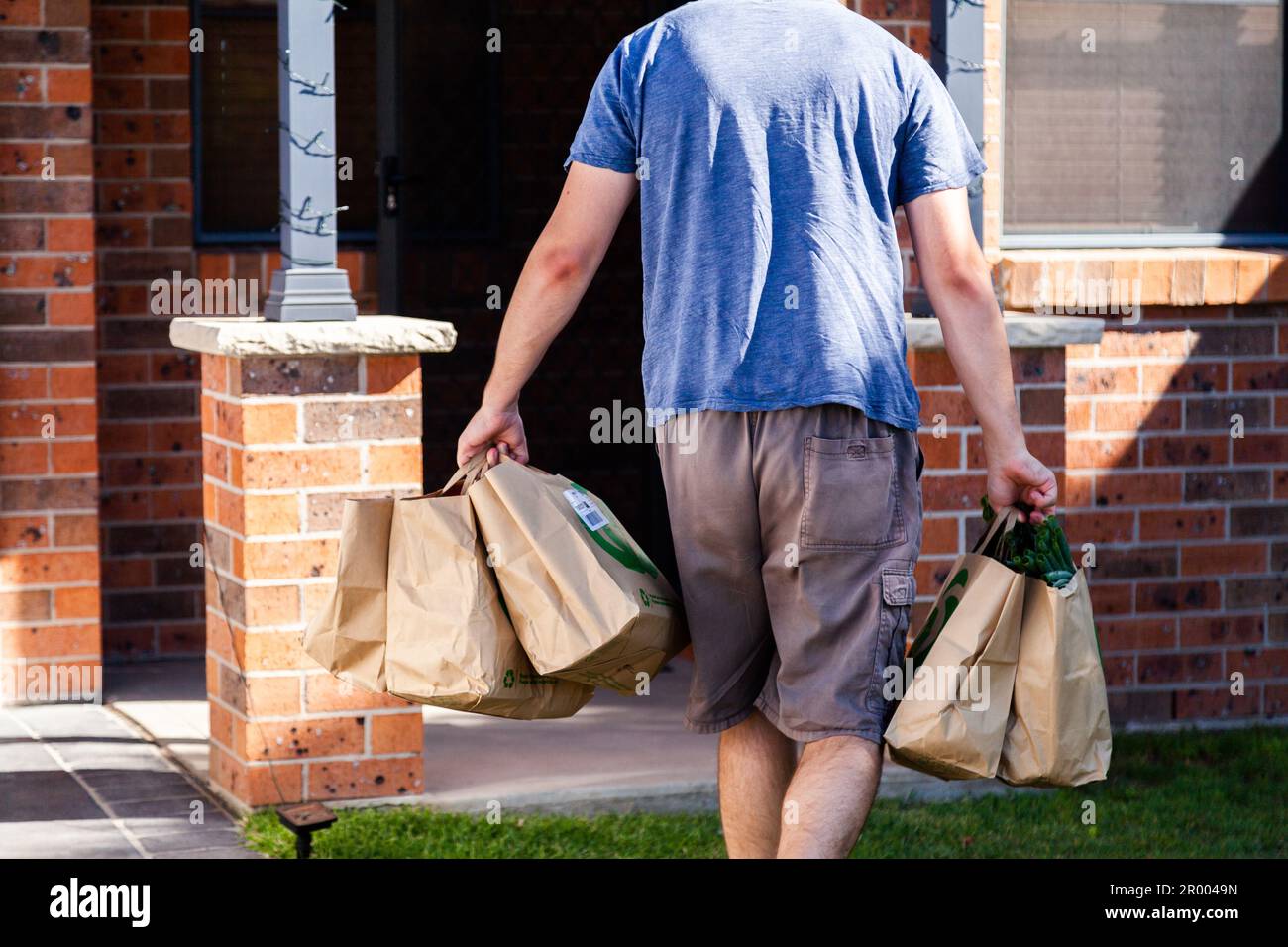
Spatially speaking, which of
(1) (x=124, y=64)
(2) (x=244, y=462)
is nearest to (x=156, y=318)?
(1) (x=124, y=64)

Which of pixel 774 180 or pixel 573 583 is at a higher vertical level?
pixel 774 180

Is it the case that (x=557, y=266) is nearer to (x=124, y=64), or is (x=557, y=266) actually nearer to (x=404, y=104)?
(x=404, y=104)

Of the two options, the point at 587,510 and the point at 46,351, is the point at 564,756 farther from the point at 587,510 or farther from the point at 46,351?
the point at 46,351

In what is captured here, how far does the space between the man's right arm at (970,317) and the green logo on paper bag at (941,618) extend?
22cm

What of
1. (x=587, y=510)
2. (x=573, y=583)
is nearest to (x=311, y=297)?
(x=587, y=510)

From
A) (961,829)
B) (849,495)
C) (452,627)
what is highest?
(849,495)

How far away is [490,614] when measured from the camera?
3.45 meters

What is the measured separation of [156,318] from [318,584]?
2.32 m

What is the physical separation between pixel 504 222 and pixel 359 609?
4046mm

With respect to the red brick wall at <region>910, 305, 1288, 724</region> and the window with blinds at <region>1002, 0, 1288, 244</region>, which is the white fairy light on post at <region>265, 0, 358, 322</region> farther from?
the red brick wall at <region>910, 305, 1288, 724</region>

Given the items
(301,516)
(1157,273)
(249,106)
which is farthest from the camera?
(249,106)

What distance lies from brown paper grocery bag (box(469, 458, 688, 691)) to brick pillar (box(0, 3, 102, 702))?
3237 millimetres

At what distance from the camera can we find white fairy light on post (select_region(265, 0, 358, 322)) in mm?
4953

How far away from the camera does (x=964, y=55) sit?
5.30 metres
